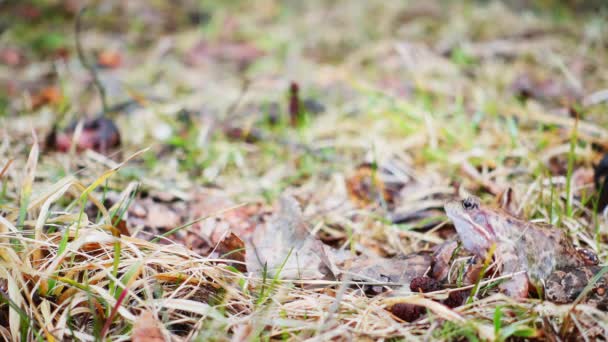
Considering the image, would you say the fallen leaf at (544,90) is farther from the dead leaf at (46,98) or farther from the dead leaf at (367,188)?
the dead leaf at (46,98)

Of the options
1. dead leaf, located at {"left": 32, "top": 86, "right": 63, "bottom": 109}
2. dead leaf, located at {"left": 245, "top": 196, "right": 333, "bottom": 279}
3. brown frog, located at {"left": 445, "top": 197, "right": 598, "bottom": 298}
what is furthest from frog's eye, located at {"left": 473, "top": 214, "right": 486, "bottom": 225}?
dead leaf, located at {"left": 32, "top": 86, "right": 63, "bottom": 109}

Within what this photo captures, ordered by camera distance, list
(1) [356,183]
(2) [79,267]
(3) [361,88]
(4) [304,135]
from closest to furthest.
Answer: (2) [79,267]
(1) [356,183]
(4) [304,135]
(3) [361,88]

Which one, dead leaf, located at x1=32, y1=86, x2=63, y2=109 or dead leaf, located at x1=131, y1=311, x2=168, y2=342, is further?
dead leaf, located at x1=32, y1=86, x2=63, y2=109

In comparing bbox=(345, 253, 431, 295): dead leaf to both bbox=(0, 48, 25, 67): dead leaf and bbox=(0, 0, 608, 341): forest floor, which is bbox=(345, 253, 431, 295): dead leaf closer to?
bbox=(0, 0, 608, 341): forest floor

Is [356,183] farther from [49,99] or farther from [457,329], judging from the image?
[49,99]

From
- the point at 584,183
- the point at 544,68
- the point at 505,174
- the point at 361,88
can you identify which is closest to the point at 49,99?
the point at 361,88

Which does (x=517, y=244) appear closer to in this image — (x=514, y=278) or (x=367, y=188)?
(x=514, y=278)

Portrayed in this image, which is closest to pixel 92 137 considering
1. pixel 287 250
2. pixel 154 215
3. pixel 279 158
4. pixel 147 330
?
pixel 154 215
